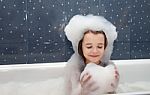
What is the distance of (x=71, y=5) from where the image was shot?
91.0 inches

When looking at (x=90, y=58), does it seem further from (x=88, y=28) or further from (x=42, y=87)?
(x=42, y=87)

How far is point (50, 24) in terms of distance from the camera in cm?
230

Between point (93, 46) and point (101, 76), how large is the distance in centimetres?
18

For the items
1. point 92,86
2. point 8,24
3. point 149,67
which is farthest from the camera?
point 149,67

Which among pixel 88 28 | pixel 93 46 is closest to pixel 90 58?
pixel 93 46

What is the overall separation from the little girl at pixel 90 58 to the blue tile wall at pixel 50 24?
59 centimetres

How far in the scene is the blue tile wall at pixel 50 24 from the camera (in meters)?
2.24

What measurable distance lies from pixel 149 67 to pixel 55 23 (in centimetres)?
87

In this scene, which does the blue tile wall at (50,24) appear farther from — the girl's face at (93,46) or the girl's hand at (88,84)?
the girl's hand at (88,84)

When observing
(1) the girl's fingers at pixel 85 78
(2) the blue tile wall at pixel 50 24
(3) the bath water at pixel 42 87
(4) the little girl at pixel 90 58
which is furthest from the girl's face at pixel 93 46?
(2) the blue tile wall at pixel 50 24

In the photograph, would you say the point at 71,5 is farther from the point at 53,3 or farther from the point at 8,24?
the point at 8,24

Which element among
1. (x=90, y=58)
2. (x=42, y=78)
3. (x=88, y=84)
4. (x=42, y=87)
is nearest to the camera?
(x=88, y=84)

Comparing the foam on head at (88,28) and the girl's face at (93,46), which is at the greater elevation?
the foam on head at (88,28)

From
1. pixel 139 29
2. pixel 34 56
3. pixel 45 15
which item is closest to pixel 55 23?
pixel 45 15
